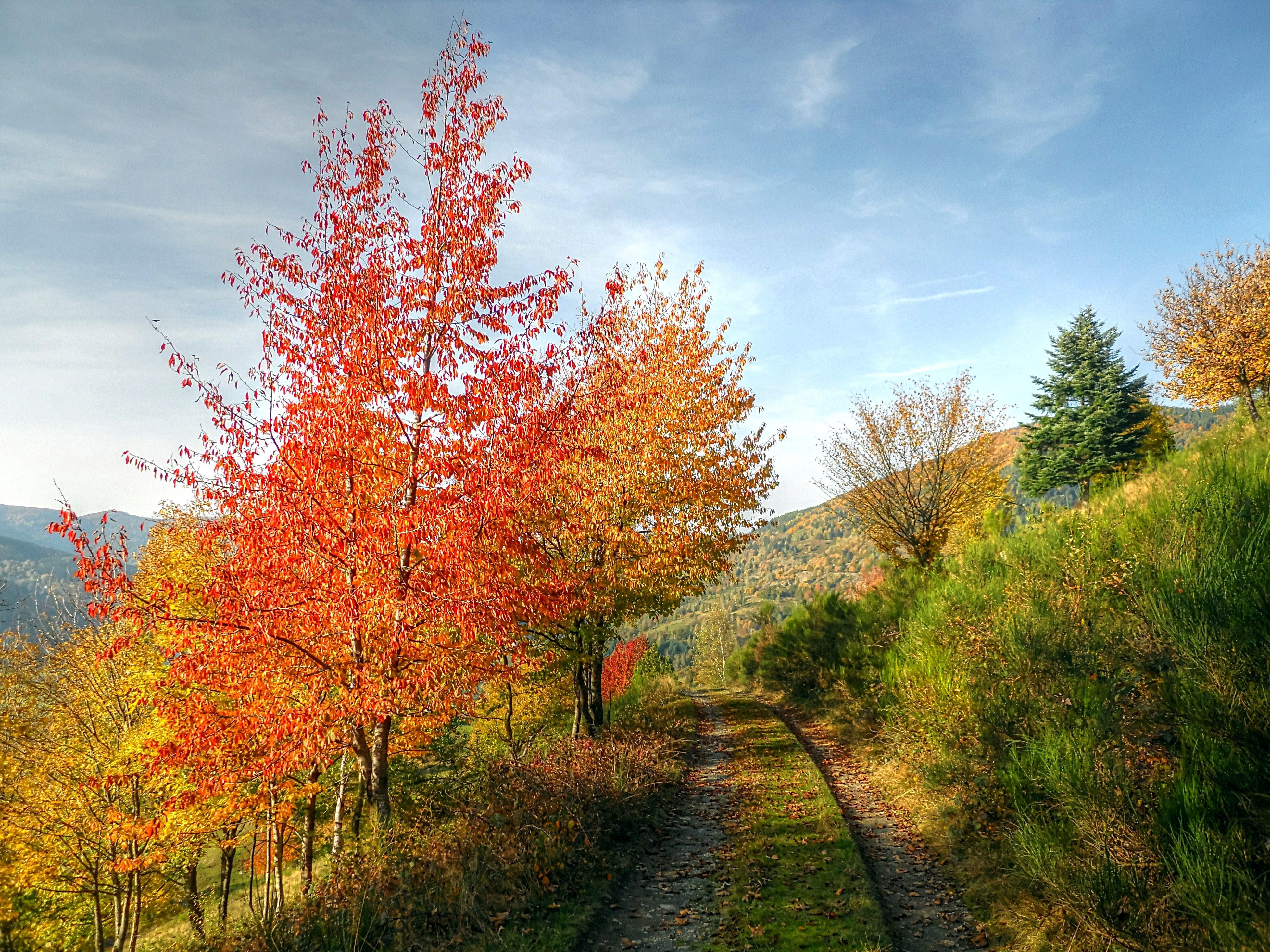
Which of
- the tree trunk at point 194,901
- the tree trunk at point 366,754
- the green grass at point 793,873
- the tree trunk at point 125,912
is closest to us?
the green grass at point 793,873

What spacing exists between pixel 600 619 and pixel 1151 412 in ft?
134

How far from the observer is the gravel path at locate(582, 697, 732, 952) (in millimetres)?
6820

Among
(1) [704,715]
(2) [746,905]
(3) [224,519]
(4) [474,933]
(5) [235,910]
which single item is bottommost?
(5) [235,910]

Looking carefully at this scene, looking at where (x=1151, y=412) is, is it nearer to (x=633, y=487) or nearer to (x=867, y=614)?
(x=867, y=614)

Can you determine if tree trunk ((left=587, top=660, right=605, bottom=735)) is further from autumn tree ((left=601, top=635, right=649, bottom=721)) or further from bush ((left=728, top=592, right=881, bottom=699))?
autumn tree ((left=601, top=635, right=649, bottom=721))

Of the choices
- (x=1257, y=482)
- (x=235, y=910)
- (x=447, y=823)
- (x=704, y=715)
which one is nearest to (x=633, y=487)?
(x=447, y=823)

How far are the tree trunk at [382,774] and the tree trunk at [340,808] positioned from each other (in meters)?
2.16

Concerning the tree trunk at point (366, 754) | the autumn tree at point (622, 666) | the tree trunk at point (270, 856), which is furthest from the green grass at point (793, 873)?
the autumn tree at point (622, 666)

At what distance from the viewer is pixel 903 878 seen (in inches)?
316

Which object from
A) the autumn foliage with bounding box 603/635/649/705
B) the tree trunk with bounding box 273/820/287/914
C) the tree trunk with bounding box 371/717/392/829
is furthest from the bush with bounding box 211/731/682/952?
the autumn foliage with bounding box 603/635/649/705

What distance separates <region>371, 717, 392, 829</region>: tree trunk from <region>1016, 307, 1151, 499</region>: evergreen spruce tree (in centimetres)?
3644

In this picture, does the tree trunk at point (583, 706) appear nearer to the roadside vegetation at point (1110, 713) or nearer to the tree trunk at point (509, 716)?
the tree trunk at point (509, 716)

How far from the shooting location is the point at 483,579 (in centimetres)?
759

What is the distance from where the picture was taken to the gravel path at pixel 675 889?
22.4 ft
